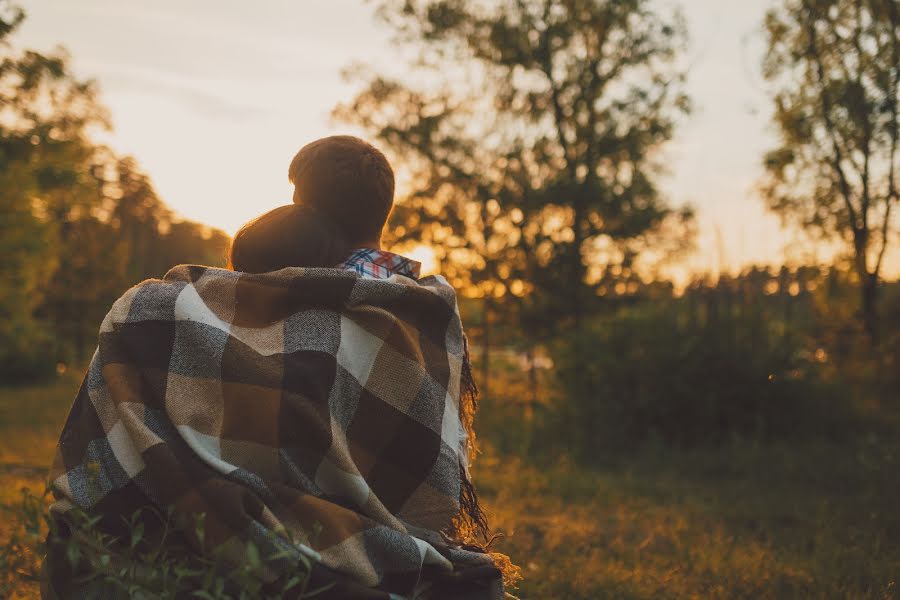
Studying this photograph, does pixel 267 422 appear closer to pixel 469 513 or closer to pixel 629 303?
pixel 469 513

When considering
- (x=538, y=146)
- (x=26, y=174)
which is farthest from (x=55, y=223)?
(x=538, y=146)

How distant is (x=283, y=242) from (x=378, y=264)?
0.31 metres

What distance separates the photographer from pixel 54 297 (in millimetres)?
23000

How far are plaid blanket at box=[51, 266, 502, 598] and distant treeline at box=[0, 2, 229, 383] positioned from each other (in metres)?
0.75

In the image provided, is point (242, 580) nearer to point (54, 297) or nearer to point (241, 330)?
point (241, 330)

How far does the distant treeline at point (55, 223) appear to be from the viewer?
9.97 m

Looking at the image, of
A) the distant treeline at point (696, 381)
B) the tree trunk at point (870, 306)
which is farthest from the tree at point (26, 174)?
the tree trunk at point (870, 306)

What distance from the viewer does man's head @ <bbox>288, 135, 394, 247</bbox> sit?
2.24 meters

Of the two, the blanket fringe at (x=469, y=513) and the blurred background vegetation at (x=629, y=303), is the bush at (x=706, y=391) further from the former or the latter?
the blanket fringe at (x=469, y=513)

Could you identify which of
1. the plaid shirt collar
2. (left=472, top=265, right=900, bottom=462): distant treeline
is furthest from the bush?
the plaid shirt collar

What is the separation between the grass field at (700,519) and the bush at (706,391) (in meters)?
0.58

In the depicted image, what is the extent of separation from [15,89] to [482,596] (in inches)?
431

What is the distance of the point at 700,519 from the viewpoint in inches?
204

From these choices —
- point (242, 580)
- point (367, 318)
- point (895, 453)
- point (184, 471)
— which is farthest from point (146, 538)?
point (895, 453)
